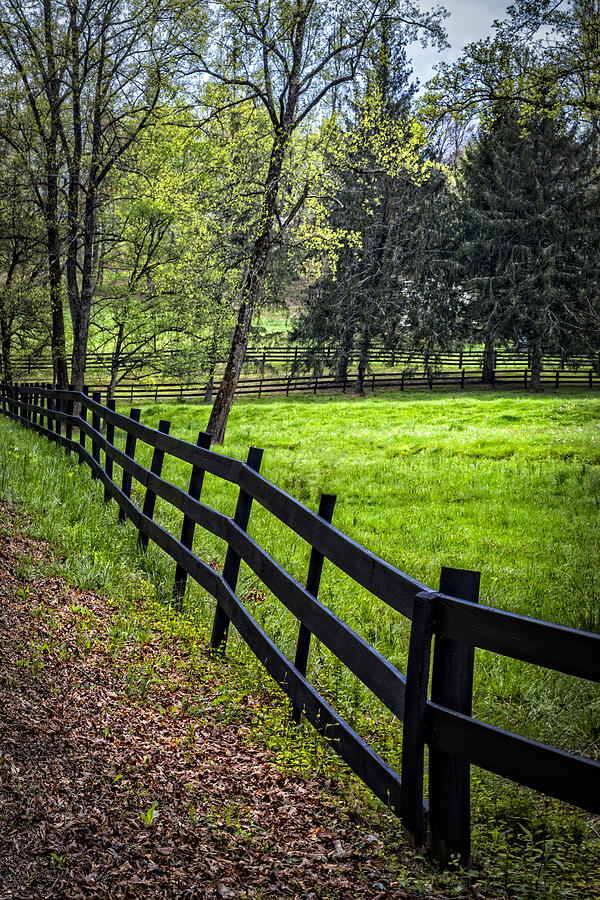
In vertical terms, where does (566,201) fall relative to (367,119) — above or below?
above

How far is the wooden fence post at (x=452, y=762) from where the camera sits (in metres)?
2.46

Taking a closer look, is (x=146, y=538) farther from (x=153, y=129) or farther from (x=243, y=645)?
(x=153, y=129)

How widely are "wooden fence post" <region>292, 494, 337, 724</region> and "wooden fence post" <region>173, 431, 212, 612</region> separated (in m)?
1.93

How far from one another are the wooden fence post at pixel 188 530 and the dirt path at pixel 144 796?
1.23 m

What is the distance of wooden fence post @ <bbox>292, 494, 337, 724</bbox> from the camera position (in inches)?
146

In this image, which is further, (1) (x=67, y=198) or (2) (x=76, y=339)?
(2) (x=76, y=339)

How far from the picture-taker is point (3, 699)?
3.58m

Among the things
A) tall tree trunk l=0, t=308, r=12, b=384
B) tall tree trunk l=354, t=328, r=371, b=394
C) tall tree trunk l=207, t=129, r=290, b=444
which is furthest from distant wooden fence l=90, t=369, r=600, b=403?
tall tree trunk l=207, t=129, r=290, b=444

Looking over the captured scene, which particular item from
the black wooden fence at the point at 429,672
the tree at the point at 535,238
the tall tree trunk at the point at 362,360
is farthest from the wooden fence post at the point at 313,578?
the tall tree trunk at the point at 362,360

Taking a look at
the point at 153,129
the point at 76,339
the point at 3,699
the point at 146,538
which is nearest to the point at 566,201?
the point at 153,129

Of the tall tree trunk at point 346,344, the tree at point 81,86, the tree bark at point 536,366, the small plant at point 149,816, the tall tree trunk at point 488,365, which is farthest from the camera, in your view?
the tall tree trunk at point 488,365

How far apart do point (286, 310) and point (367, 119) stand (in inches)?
828

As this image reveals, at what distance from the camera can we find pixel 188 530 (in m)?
5.75

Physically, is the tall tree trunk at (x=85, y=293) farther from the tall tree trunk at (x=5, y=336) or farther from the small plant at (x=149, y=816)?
the small plant at (x=149, y=816)
